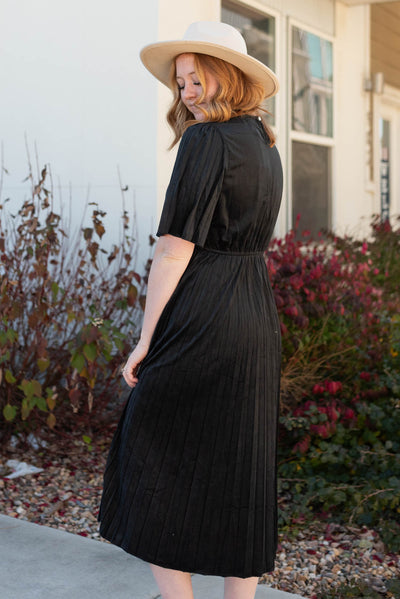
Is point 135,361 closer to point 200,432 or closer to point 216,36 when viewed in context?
point 200,432

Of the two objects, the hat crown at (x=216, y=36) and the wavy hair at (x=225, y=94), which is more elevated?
the hat crown at (x=216, y=36)

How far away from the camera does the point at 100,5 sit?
15.7 feet

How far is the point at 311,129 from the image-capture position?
657 centimetres

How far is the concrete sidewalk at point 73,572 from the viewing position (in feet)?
8.77

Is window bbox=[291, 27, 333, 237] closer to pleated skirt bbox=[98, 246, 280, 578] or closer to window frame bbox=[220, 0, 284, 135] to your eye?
window frame bbox=[220, 0, 284, 135]

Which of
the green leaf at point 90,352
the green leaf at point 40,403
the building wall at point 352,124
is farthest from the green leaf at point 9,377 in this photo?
the building wall at point 352,124

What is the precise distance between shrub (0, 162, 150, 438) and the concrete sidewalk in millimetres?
728

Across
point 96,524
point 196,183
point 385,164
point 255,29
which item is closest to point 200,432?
point 196,183

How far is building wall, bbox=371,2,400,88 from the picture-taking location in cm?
861

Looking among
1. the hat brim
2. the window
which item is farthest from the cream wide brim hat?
the window

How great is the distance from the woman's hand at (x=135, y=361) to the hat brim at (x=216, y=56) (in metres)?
0.83

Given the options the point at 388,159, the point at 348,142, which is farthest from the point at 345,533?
the point at 388,159

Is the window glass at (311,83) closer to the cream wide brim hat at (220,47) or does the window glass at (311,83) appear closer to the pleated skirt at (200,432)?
the cream wide brim hat at (220,47)

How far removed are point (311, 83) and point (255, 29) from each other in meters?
0.92
